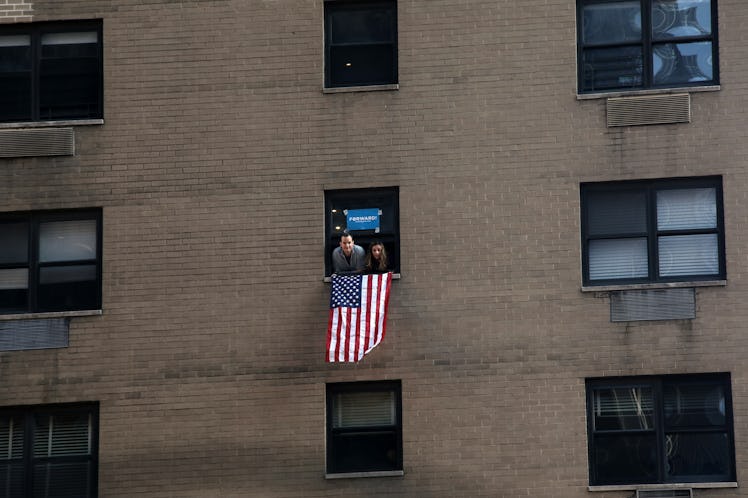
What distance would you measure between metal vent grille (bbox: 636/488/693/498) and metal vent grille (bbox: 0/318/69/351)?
9382 mm

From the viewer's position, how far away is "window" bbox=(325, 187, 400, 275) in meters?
24.3

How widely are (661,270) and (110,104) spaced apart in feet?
30.7

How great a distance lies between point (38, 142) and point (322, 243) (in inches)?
199

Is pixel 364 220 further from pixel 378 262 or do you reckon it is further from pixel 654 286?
pixel 654 286

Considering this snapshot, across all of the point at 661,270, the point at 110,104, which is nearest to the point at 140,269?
the point at 110,104

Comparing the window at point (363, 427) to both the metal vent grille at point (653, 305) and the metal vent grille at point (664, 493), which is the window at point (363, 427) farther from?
the metal vent grille at point (664, 493)

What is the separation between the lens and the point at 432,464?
23453mm

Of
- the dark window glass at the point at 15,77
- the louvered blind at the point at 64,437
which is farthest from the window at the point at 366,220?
the dark window glass at the point at 15,77

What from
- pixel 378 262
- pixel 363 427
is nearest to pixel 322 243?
pixel 378 262

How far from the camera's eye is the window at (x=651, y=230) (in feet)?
78.4

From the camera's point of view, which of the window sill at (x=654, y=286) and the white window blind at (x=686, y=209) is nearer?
the window sill at (x=654, y=286)

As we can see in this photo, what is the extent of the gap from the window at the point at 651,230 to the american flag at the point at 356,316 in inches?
129

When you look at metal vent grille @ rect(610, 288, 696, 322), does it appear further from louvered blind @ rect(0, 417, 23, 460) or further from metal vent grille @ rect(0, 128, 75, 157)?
louvered blind @ rect(0, 417, 23, 460)

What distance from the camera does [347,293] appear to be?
77.9 ft
